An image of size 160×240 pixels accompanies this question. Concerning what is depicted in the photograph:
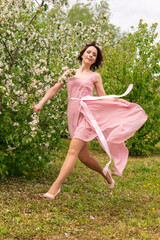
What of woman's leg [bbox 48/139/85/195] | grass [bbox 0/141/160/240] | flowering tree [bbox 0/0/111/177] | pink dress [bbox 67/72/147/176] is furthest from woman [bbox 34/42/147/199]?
grass [bbox 0/141/160/240]

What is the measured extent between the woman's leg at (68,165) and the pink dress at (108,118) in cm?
31

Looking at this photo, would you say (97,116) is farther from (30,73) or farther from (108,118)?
(30,73)

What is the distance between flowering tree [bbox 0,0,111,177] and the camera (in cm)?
444

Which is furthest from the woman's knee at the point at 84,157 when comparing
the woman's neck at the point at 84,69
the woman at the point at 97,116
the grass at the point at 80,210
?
the woman's neck at the point at 84,69

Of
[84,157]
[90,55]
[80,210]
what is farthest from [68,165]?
[90,55]

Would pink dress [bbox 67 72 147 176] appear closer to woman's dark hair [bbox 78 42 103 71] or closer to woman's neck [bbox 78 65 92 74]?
woman's neck [bbox 78 65 92 74]

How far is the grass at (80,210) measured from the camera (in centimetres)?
347

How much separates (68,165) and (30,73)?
5.67 ft

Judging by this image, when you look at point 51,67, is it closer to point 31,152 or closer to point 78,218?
point 31,152

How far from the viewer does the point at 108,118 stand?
4496 mm

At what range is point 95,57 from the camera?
4.58 m

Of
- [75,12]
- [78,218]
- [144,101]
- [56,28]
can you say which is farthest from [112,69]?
[75,12]

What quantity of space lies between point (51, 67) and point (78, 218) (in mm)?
2387

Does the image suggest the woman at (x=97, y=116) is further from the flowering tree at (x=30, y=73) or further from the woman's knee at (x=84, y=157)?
the flowering tree at (x=30, y=73)
